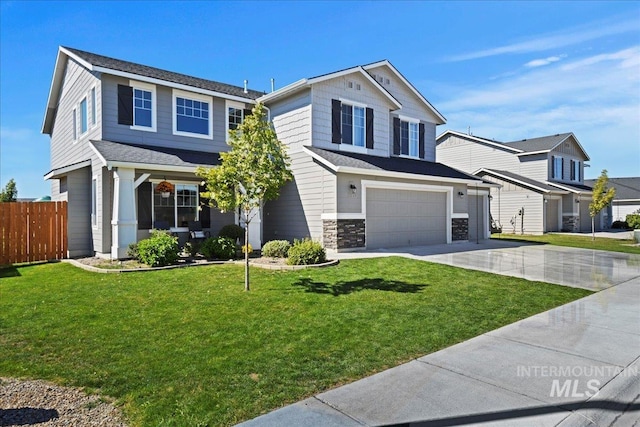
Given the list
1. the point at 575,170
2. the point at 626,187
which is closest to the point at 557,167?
the point at 575,170

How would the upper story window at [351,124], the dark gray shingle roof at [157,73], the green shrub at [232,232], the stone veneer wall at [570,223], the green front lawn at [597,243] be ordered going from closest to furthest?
1. the green shrub at [232,232]
2. the dark gray shingle roof at [157,73]
3. the upper story window at [351,124]
4. the green front lawn at [597,243]
5. the stone veneer wall at [570,223]

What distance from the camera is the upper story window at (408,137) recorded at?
18.4 metres

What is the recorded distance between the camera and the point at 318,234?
14.2m

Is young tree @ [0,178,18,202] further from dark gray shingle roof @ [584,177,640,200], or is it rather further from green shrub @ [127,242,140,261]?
dark gray shingle roof @ [584,177,640,200]

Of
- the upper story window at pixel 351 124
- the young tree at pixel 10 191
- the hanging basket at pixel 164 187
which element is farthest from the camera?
the young tree at pixel 10 191

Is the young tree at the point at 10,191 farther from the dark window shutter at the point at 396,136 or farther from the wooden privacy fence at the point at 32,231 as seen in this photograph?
the dark window shutter at the point at 396,136

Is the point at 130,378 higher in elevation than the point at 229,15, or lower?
lower

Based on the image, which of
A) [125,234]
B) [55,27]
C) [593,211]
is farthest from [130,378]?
[593,211]

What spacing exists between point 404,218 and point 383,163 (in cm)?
239

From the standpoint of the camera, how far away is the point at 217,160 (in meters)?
14.9

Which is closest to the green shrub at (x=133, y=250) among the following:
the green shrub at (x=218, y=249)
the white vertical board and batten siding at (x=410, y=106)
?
the green shrub at (x=218, y=249)

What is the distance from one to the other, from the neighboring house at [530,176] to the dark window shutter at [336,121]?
15327mm

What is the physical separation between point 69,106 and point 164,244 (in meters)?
11.0

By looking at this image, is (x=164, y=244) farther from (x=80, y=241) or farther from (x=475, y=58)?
(x=475, y=58)
